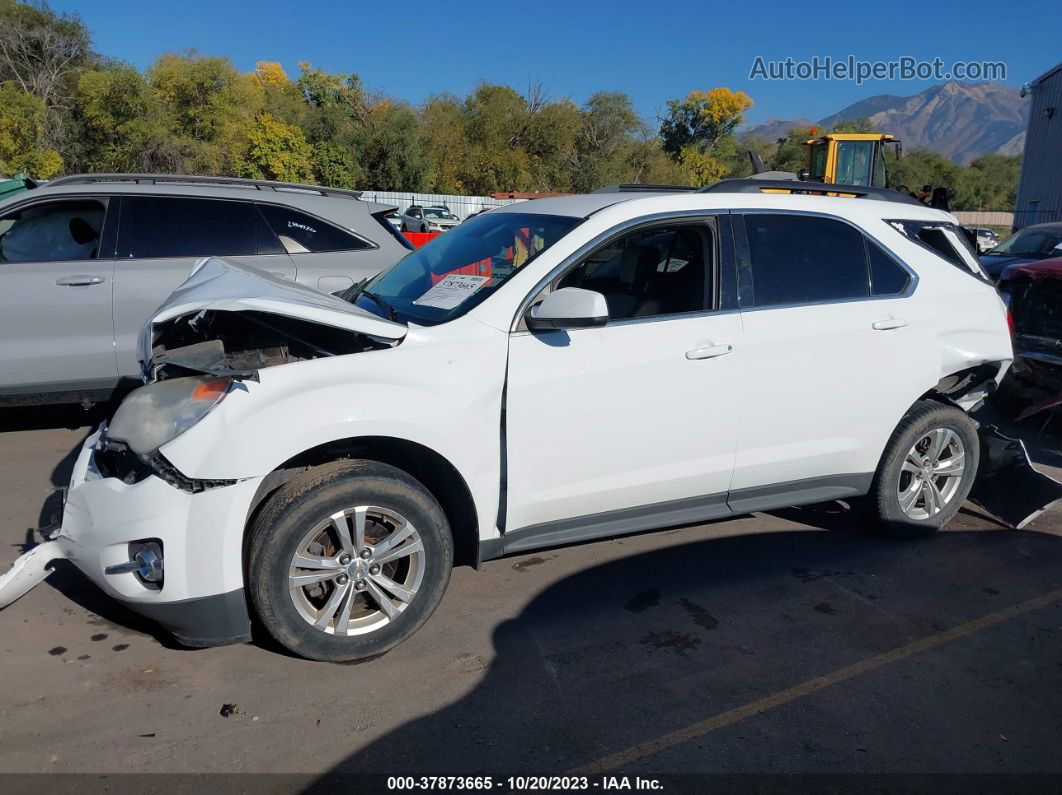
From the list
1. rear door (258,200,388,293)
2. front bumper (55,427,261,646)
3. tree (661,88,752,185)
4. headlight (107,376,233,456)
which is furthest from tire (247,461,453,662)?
tree (661,88,752,185)

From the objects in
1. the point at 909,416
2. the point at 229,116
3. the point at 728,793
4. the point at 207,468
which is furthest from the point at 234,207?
the point at 229,116

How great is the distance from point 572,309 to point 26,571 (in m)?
2.46

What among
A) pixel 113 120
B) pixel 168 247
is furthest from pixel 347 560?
pixel 113 120

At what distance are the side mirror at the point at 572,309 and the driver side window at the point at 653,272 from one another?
0.35m

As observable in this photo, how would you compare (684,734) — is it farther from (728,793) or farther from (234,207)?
(234,207)

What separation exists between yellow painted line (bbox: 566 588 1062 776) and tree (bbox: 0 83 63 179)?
136 feet

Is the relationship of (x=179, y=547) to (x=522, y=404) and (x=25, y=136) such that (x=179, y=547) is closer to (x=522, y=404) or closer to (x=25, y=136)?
(x=522, y=404)

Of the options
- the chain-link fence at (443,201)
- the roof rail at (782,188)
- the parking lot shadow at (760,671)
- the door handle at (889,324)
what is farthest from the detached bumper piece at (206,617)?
the chain-link fence at (443,201)

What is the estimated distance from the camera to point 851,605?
13.5 feet

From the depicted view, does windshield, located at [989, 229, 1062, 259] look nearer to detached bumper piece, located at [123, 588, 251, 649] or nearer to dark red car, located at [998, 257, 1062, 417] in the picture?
dark red car, located at [998, 257, 1062, 417]

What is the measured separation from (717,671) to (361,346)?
2009 mm

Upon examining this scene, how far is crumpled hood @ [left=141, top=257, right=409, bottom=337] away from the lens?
10.5 ft

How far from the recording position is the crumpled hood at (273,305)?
3.19m

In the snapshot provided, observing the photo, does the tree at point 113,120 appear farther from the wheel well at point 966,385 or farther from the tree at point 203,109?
the wheel well at point 966,385
